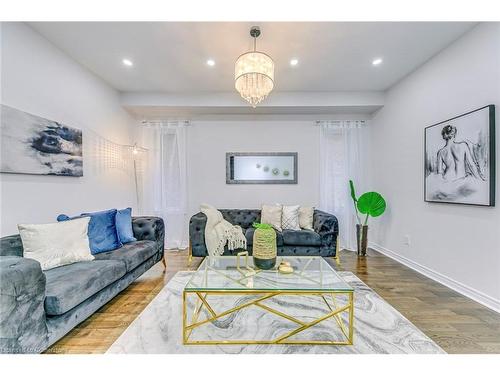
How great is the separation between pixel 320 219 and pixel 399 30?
94.6 inches

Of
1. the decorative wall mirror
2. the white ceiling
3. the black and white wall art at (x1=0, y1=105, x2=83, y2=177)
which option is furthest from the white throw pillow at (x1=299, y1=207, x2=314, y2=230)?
Answer: the black and white wall art at (x1=0, y1=105, x2=83, y2=177)

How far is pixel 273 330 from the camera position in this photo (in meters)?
1.72

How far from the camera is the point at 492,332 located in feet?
5.68

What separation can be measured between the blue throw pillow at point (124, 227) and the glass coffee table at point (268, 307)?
1147 millimetres

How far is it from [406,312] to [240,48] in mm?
3162

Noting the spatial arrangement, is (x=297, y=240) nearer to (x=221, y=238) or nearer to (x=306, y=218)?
(x=306, y=218)

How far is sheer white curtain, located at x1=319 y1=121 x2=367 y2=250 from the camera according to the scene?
4.05 meters

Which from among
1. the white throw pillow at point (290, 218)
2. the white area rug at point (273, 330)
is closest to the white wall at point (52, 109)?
the white area rug at point (273, 330)

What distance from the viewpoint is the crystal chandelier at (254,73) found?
81.9 inches

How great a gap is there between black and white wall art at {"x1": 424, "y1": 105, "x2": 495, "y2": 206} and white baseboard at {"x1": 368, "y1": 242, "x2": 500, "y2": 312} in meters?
0.89
